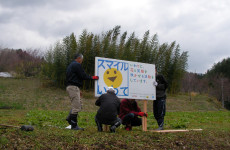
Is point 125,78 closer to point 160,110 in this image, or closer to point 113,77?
point 113,77

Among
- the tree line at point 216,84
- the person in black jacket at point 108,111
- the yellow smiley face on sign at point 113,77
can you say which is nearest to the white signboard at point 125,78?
the yellow smiley face on sign at point 113,77

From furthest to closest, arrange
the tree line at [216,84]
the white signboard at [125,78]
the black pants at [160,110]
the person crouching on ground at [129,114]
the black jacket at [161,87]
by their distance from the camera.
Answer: the tree line at [216,84]
the black jacket at [161,87]
the black pants at [160,110]
the person crouching on ground at [129,114]
the white signboard at [125,78]

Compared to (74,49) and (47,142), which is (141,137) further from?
(74,49)

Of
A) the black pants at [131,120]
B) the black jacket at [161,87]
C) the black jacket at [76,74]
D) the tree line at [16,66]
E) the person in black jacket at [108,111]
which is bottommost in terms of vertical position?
the black pants at [131,120]

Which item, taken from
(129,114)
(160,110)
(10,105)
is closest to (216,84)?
(10,105)

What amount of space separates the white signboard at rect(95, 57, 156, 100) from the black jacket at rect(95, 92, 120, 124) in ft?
1.00

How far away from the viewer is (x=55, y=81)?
17000 mm

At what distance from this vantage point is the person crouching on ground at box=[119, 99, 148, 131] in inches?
215

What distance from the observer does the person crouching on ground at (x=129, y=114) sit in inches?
215

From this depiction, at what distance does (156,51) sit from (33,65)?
1122 centimetres

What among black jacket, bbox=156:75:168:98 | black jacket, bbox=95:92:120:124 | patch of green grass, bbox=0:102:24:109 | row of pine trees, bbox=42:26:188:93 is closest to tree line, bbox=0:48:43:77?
row of pine trees, bbox=42:26:188:93

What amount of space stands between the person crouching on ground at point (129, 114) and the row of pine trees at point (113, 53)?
10.1 metres

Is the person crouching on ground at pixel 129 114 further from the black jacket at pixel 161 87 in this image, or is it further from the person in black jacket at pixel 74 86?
the person in black jacket at pixel 74 86

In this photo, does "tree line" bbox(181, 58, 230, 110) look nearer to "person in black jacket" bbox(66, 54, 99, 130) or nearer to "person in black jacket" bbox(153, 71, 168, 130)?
"person in black jacket" bbox(153, 71, 168, 130)
